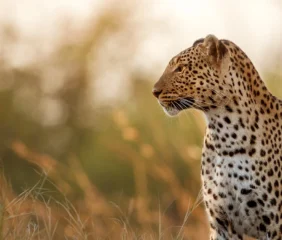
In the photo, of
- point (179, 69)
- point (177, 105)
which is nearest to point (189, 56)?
point (179, 69)

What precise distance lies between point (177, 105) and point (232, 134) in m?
0.41

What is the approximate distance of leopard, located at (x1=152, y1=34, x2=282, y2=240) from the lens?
7.33m

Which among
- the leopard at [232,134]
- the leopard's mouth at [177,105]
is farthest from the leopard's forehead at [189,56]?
the leopard's mouth at [177,105]

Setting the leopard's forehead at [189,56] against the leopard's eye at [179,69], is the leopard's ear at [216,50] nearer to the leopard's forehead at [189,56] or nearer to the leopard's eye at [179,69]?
the leopard's forehead at [189,56]

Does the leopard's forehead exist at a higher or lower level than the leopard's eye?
higher

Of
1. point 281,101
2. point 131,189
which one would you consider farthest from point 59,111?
point 281,101

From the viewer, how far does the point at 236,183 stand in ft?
24.3

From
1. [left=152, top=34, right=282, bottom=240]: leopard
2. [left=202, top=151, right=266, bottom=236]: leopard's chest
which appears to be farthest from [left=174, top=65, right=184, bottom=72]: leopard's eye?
[left=202, top=151, right=266, bottom=236]: leopard's chest

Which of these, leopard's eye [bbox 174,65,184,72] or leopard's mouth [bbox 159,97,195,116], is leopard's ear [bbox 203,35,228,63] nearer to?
leopard's eye [bbox 174,65,184,72]

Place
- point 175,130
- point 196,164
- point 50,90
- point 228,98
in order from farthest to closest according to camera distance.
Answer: point 50,90
point 175,130
point 196,164
point 228,98

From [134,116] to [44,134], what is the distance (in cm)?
144

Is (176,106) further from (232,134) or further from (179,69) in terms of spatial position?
(232,134)

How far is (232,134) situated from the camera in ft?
24.3

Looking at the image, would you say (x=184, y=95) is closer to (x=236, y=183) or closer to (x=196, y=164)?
(x=236, y=183)
